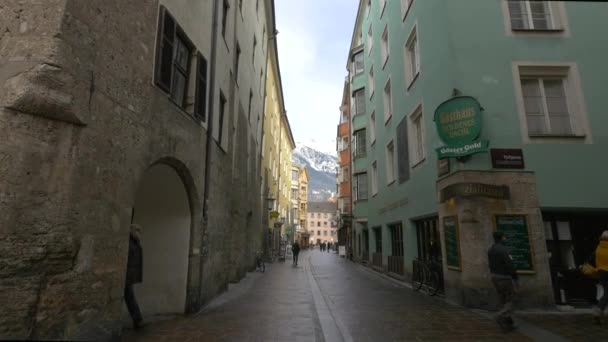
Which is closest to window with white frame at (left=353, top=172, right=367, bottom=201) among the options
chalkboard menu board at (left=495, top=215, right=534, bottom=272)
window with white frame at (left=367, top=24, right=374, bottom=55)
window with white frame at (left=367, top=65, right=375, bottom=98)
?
window with white frame at (left=367, top=65, right=375, bottom=98)

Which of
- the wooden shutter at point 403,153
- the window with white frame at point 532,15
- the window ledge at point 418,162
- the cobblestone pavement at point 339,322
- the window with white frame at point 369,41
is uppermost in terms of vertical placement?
the window with white frame at point 369,41

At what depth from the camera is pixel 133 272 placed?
6.13 meters

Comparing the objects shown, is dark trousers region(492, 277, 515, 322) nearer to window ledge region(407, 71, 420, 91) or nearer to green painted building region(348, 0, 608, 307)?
green painted building region(348, 0, 608, 307)

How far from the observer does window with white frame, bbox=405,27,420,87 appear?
12.7 m

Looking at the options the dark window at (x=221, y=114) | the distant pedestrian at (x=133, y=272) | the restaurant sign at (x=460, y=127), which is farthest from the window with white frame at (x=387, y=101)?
the distant pedestrian at (x=133, y=272)

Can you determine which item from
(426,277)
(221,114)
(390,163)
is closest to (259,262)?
(390,163)

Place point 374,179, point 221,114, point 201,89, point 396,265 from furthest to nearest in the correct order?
1. point 374,179
2. point 396,265
3. point 221,114
4. point 201,89

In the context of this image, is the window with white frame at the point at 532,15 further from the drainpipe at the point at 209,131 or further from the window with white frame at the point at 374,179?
the window with white frame at the point at 374,179

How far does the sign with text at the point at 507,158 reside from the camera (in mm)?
8711

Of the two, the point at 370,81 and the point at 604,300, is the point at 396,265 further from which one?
the point at 370,81

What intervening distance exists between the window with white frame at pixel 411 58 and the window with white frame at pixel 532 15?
3.22m

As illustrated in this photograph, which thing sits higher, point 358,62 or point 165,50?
point 358,62

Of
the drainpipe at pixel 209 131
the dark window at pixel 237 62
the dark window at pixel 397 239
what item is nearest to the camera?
the drainpipe at pixel 209 131

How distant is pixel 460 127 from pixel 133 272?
27.5 ft
